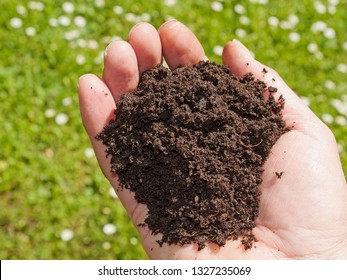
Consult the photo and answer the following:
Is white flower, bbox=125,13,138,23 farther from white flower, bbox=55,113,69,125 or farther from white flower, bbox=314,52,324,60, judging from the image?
white flower, bbox=314,52,324,60

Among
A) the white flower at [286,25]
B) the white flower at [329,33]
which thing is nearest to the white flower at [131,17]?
the white flower at [286,25]

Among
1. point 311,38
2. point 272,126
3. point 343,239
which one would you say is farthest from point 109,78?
point 311,38

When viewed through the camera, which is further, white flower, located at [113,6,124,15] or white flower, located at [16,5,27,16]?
white flower, located at [113,6,124,15]

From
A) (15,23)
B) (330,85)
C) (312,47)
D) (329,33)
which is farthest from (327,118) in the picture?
(15,23)

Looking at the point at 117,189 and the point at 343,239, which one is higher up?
the point at 343,239

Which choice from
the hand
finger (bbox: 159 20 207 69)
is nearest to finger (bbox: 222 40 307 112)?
the hand

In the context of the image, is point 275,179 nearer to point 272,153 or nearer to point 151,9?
point 272,153

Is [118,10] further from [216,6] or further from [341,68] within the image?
[341,68]
